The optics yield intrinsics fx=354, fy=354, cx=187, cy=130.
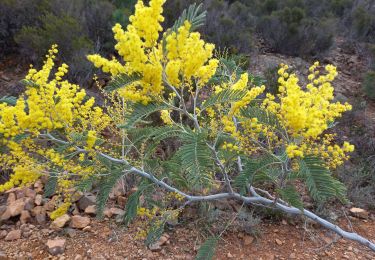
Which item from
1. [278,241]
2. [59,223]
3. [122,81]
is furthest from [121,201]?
[122,81]

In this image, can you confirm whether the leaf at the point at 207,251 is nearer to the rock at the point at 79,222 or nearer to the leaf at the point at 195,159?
the leaf at the point at 195,159

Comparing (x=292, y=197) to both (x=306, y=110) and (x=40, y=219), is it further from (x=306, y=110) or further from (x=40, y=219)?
(x=40, y=219)

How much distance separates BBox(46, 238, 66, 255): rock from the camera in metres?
3.18

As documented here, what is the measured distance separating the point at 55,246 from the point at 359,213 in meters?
3.17

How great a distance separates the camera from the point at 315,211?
151 inches

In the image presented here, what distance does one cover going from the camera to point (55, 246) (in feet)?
10.5

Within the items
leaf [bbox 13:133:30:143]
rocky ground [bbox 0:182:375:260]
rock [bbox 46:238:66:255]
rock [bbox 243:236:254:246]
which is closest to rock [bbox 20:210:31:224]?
rocky ground [bbox 0:182:375:260]

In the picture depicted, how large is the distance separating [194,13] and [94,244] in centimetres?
240

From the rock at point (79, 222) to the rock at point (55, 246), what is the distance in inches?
8.7

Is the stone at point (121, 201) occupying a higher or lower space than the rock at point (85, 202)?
lower

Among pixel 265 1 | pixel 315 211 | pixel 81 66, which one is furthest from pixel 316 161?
pixel 265 1

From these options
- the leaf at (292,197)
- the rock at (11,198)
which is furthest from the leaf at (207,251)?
the rock at (11,198)

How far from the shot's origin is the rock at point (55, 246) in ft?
10.4

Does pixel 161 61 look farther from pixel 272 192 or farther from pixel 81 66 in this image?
pixel 81 66
